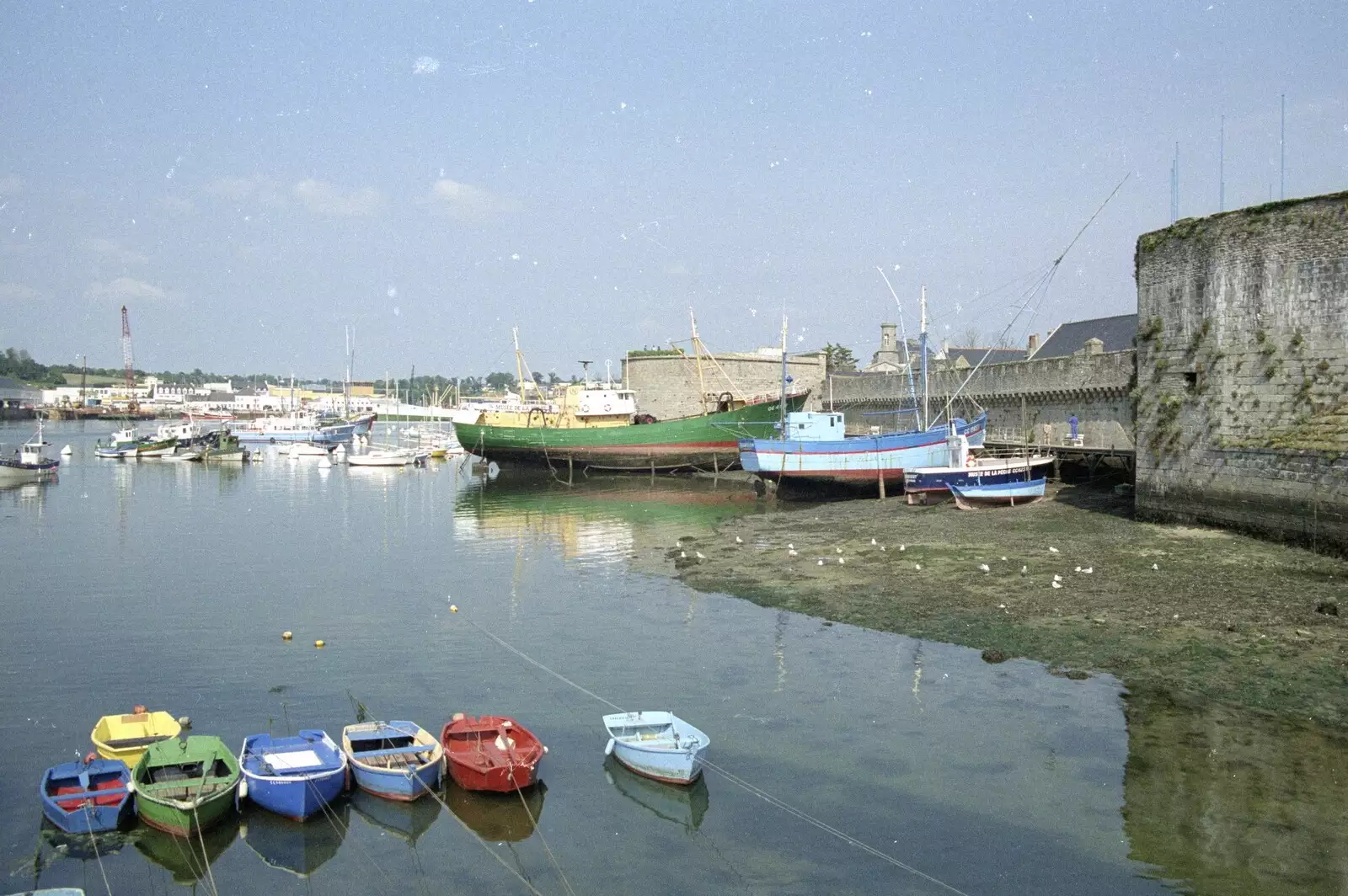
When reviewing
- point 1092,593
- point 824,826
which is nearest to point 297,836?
point 824,826

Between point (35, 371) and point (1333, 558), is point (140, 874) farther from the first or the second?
point (35, 371)

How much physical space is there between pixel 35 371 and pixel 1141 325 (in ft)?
618

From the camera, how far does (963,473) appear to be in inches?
1074

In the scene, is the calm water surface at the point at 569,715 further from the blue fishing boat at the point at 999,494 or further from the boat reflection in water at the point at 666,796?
the blue fishing boat at the point at 999,494

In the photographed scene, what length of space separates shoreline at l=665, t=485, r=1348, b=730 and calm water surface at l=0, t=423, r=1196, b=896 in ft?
2.54

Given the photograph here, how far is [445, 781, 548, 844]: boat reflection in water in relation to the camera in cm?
891

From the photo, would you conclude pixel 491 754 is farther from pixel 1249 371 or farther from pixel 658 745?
pixel 1249 371

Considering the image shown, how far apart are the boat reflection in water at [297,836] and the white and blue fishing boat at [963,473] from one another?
20.9 metres

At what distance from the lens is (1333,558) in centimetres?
1641

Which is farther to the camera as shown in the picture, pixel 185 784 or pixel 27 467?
pixel 27 467

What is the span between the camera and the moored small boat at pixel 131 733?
10.1 metres

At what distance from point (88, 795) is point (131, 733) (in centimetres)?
161

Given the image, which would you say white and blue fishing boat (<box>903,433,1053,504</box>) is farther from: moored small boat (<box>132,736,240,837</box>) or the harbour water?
moored small boat (<box>132,736,240,837</box>)

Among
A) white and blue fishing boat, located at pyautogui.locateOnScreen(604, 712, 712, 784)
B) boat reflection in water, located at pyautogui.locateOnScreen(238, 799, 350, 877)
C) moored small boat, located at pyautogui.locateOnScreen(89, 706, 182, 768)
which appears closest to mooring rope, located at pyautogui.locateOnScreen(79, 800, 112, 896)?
moored small boat, located at pyautogui.locateOnScreen(89, 706, 182, 768)
